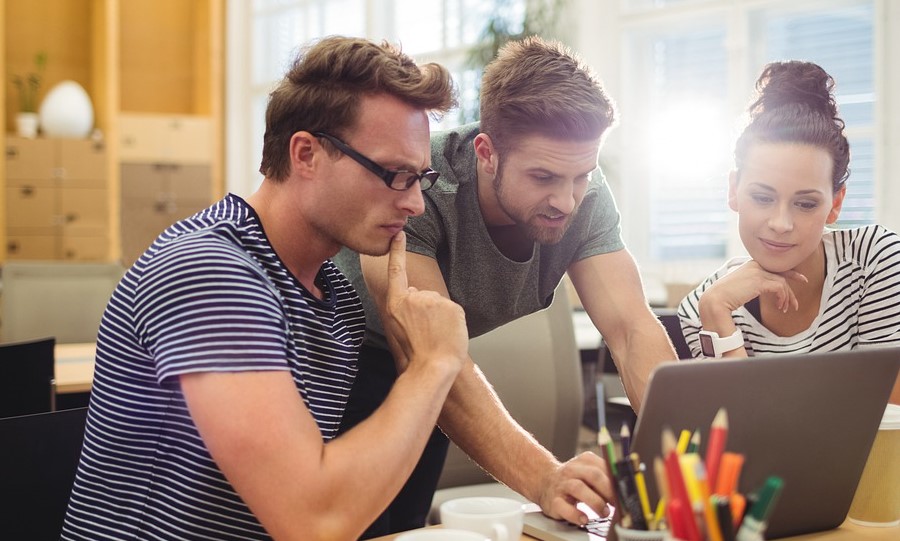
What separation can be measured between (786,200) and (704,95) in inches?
146

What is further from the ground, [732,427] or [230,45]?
[230,45]

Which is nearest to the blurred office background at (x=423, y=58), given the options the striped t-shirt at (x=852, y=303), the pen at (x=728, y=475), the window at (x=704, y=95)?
the window at (x=704, y=95)

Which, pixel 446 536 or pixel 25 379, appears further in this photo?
pixel 25 379

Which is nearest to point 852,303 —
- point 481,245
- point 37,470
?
point 481,245

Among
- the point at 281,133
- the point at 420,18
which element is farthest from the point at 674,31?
the point at 281,133

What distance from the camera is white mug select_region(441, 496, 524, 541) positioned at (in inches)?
40.2

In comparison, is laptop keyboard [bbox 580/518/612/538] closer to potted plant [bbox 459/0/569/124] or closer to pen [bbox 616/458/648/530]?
pen [bbox 616/458/648/530]

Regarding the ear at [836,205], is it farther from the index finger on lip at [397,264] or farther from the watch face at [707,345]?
the index finger on lip at [397,264]

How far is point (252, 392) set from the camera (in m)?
0.98

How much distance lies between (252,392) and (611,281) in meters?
0.91

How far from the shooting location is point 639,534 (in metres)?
0.78

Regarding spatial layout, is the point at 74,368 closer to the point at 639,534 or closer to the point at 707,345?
the point at 707,345

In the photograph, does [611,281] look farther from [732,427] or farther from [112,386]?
[112,386]

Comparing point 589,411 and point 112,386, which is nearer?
point 112,386
